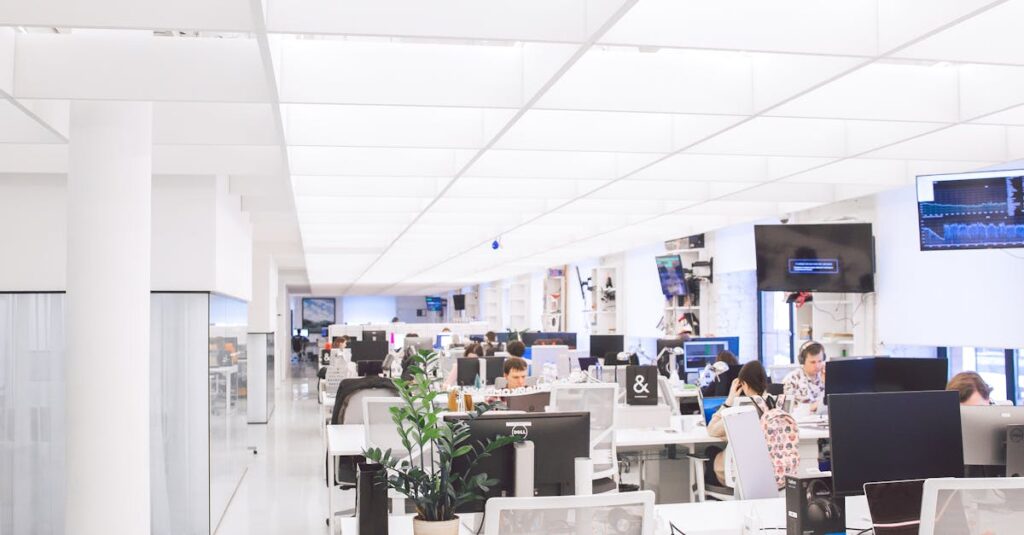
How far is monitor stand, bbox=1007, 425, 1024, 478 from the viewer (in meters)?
4.30

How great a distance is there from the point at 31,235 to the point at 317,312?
131ft

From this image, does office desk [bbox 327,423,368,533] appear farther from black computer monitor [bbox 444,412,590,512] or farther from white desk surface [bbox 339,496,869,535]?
black computer monitor [bbox 444,412,590,512]

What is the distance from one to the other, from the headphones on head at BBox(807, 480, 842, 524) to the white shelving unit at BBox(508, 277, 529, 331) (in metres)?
23.4

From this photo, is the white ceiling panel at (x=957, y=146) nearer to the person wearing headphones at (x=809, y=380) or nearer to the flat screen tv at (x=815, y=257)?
the person wearing headphones at (x=809, y=380)

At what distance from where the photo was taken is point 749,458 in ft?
17.2

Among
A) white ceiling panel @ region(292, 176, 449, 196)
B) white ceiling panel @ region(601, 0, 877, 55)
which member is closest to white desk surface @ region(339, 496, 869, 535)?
white ceiling panel @ region(601, 0, 877, 55)

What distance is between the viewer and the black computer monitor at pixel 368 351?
15914mm

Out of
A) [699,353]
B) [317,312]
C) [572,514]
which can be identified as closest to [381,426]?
[572,514]

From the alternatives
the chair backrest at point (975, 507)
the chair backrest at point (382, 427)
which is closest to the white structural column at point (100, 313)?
the chair backrest at point (382, 427)

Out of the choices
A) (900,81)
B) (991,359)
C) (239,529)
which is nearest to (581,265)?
(991,359)

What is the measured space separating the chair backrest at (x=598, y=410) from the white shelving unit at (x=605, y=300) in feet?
40.6

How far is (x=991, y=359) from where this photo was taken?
990 centimetres

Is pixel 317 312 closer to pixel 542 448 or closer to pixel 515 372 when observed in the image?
pixel 515 372

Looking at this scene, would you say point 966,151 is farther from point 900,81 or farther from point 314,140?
point 314,140
